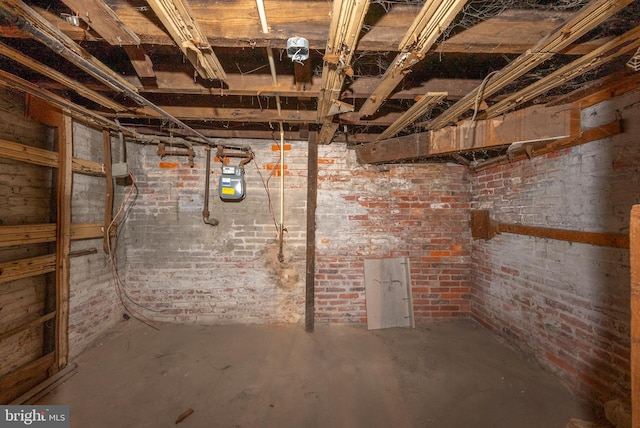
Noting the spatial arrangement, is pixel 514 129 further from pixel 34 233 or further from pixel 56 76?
pixel 34 233

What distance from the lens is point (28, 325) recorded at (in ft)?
6.11

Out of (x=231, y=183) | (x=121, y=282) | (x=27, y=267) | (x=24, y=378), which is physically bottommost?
(x=24, y=378)

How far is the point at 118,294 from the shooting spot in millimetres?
2719

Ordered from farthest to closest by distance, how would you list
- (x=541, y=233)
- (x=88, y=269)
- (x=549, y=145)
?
(x=88, y=269) → (x=541, y=233) → (x=549, y=145)

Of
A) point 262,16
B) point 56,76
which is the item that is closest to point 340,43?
point 262,16

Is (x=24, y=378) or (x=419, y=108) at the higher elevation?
(x=419, y=108)

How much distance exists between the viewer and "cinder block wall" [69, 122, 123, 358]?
7.33 ft

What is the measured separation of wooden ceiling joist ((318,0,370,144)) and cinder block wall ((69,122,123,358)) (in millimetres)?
2306

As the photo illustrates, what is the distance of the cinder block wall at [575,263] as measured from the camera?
1.58 m

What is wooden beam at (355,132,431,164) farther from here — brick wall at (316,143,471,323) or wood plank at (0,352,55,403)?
wood plank at (0,352,55,403)

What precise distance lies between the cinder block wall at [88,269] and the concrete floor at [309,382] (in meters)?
0.18

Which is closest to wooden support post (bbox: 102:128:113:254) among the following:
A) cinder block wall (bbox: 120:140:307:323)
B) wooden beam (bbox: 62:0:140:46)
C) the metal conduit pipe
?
cinder block wall (bbox: 120:140:307:323)

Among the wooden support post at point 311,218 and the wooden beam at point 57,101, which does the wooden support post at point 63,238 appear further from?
the wooden support post at point 311,218

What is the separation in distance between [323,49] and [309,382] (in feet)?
7.88
